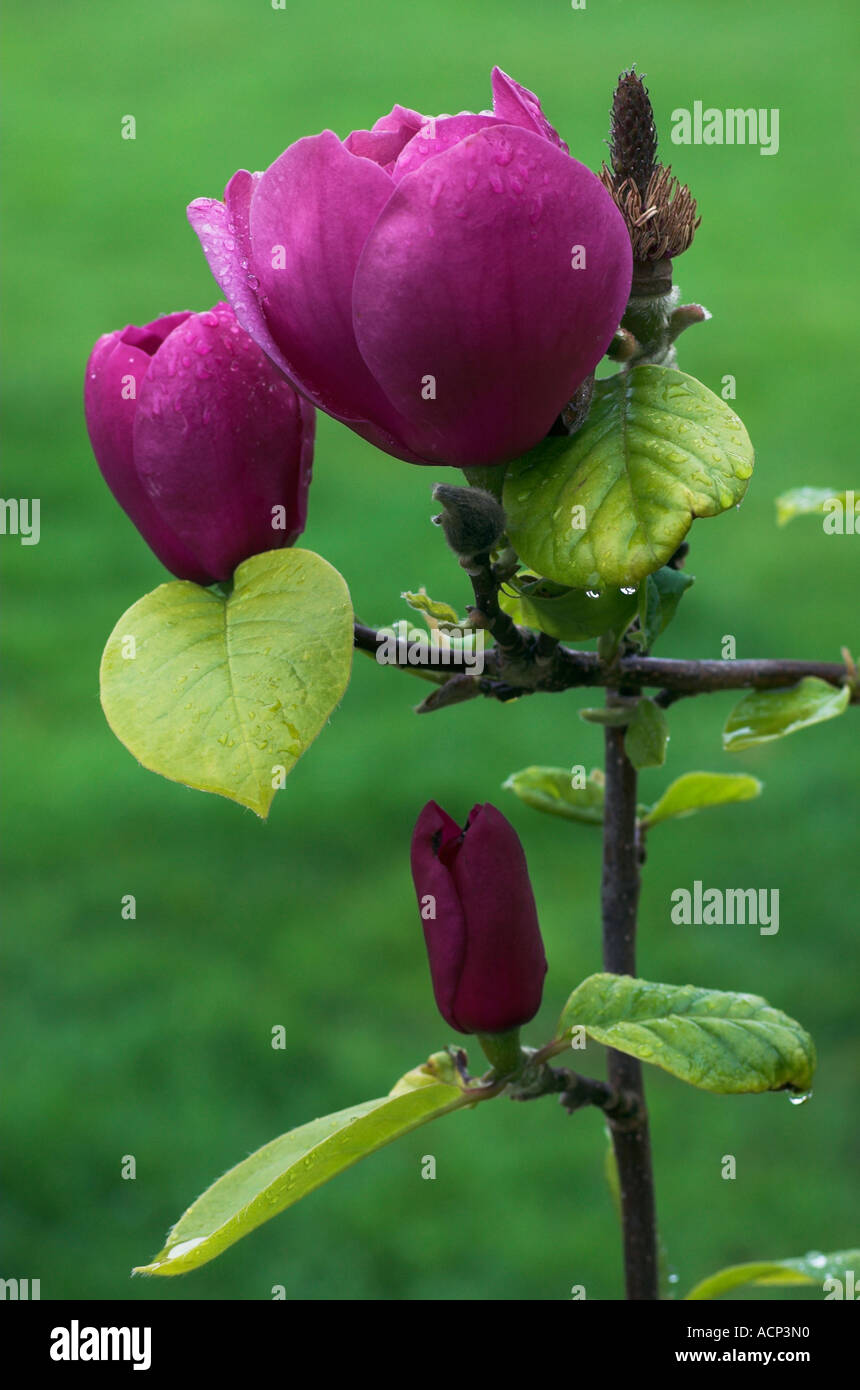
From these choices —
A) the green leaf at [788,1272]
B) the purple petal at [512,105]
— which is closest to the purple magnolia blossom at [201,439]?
the purple petal at [512,105]

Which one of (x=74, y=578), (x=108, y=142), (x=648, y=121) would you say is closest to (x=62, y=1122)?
(x=74, y=578)

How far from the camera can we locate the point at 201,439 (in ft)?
1.31

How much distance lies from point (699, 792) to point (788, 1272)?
21cm

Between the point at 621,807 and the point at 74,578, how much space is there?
1.92m

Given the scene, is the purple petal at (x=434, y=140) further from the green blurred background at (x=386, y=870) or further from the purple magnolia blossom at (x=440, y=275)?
the green blurred background at (x=386, y=870)

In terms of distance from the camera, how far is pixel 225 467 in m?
0.40

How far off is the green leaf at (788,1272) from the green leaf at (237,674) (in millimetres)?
357

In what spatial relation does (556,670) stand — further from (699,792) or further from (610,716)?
(699,792)

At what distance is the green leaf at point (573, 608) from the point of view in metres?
0.41

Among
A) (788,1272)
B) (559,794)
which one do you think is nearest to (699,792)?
(559,794)

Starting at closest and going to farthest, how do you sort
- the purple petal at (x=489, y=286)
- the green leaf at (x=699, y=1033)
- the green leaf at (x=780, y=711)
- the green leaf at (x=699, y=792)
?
the purple petal at (x=489, y=286) < the green leaf at (x=699, y=1033) < the green leaf at (x=780, y=711) < the green leaf at (x=699, y=792)

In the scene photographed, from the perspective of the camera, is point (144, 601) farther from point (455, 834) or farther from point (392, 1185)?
point (392, 1185)

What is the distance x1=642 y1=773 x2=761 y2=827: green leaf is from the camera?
2.10 feet

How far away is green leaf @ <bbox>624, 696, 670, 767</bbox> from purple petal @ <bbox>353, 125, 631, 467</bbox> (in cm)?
18
